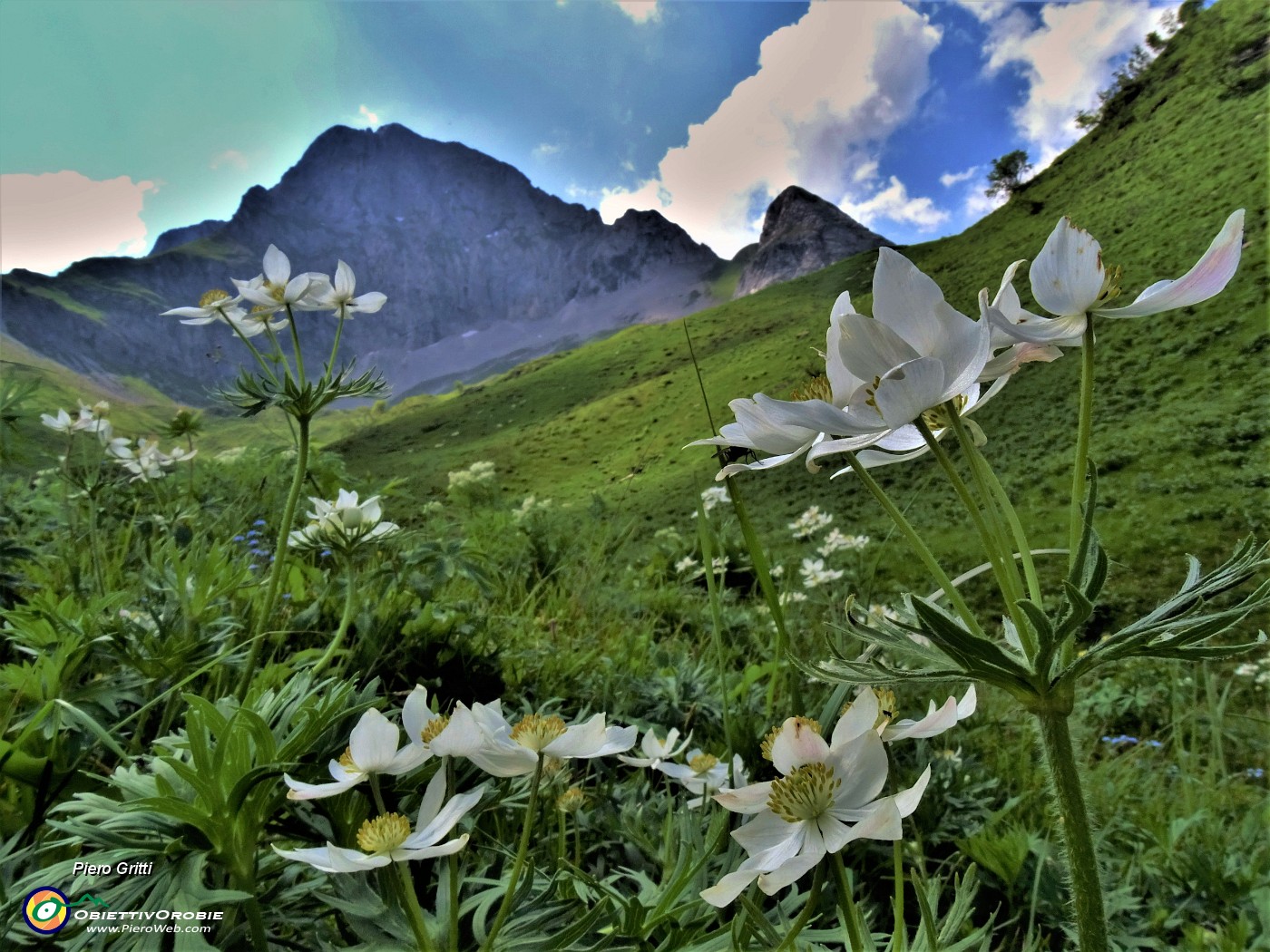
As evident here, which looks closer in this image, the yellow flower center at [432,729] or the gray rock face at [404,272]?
the yellow flower center at [432,729]

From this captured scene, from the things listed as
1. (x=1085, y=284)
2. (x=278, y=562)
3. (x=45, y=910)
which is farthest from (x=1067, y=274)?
(x=278, y=562)

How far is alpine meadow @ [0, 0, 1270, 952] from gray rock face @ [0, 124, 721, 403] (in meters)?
1.71

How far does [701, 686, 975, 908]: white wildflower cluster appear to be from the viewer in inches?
11.1

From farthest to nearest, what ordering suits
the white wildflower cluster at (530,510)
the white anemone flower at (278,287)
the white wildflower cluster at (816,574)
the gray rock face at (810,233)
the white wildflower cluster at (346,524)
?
1. the gray rock face at (810,233)
2. the white wildflower cluster at (530,510)
3. the white wildflower cluster at (816,574)
4. the white anemone flower at (278,287)
5. the white wildflower cluster at (346,524)

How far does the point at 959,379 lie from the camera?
247mm

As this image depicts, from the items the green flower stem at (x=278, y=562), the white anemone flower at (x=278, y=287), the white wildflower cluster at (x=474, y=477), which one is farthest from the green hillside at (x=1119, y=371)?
the green flower stem at (x=278, y=562)

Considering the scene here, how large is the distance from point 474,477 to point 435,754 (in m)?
2.64

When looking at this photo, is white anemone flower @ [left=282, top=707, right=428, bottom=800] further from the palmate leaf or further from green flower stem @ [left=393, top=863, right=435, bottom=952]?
the palmate leaf

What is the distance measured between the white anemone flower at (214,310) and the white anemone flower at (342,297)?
0.12 m

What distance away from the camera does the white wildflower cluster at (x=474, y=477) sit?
2.91m

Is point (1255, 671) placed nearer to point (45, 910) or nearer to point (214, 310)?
point (45, 910)

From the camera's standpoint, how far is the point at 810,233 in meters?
3.29

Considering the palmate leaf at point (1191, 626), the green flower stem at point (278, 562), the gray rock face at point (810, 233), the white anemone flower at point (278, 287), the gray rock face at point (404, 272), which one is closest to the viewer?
the palmate leaf at point (1191, 626)

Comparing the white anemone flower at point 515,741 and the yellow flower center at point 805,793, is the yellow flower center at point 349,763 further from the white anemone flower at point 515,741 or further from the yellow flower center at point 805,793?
the yellow flower center at point 805,793
